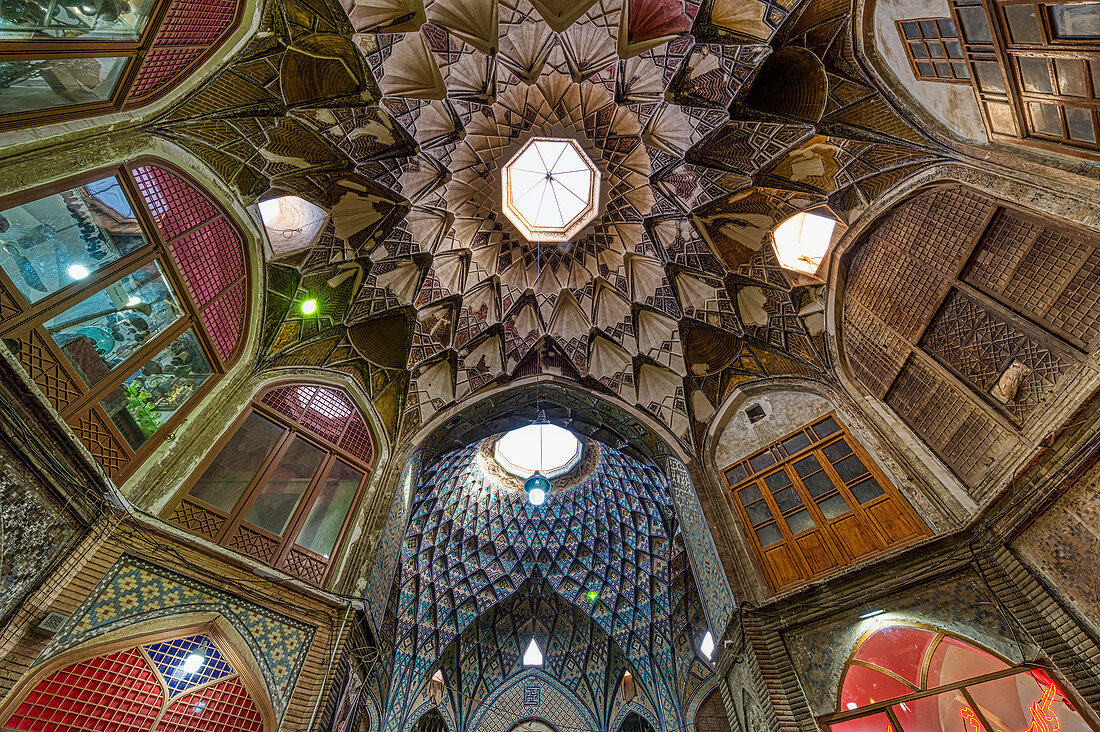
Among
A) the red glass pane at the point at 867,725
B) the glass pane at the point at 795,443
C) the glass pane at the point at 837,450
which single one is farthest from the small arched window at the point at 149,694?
the glass pane at the point at 837,450

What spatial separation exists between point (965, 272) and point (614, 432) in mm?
7328

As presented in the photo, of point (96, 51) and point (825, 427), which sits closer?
point (96, 51)

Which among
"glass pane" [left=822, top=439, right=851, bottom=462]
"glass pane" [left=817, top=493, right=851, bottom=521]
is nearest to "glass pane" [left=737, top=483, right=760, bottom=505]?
"glass pane" [left=817, top=493, right=851, bottom=521]

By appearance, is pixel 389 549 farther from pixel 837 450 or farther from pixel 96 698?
pixel 837 450

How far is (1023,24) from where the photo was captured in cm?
487

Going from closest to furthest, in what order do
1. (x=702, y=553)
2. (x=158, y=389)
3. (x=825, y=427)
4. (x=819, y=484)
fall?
(x=158, y=389) < (x=819, y=484) < (x=825, y=427) < (x=702, y=553)

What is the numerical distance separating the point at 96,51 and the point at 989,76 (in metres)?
9.13

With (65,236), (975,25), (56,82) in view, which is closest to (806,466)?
(975,25)

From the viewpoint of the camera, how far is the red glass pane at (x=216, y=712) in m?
6.01

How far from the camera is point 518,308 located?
39.0ft

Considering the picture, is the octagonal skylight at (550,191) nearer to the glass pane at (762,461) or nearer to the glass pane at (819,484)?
the glass pane at (762,461)

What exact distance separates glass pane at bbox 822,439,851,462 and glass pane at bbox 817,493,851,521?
2.03ft

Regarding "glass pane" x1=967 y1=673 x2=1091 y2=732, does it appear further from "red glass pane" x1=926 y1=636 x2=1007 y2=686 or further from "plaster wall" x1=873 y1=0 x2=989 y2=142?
"plaster wall" x1=873 y1=0 x2=989 y2=142

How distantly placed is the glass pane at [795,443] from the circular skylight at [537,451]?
761cm
